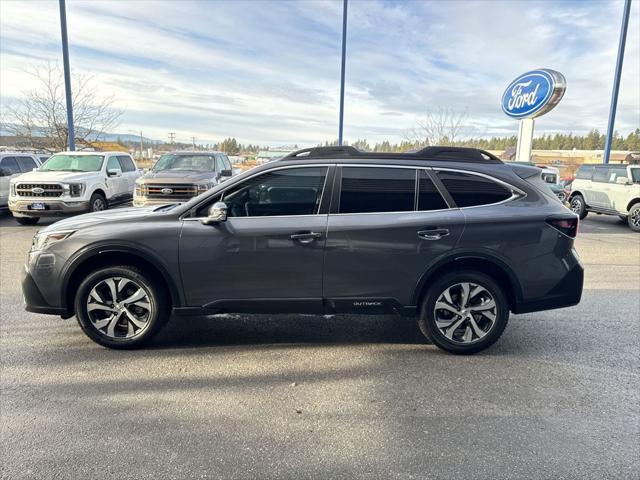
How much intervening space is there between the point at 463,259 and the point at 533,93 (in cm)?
1735

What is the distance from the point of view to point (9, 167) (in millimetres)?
12508

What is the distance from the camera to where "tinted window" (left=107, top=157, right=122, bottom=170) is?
12320 mm

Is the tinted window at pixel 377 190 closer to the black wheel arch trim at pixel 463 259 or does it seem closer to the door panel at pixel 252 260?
the door panel at pixel 252 260

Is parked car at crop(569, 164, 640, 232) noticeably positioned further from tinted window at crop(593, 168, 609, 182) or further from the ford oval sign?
the ford oval sign

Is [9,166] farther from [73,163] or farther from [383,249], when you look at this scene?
[383,249]

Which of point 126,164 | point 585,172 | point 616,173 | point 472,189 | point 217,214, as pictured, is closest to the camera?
point 217,214

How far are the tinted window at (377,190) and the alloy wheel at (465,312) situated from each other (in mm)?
868

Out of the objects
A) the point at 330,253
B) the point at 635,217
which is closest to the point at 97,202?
the point at 330,253

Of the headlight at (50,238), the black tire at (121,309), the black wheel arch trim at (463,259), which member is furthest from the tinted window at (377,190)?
the headlight at (50,238)

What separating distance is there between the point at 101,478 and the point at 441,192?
326cm

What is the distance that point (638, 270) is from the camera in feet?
24.9

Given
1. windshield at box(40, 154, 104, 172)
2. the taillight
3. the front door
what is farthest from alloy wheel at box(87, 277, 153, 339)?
windshield at box(40, 154, 104, 172)

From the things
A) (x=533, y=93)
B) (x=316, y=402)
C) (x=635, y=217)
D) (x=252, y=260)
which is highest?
(x=533, y=93)

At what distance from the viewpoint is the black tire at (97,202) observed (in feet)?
36.8
